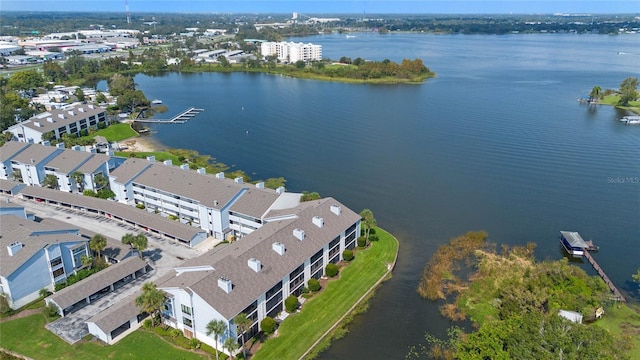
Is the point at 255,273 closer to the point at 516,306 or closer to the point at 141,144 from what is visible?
the point at 516,306

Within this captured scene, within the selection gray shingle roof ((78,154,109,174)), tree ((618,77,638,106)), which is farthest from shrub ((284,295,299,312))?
tree ((618,77,638,106))

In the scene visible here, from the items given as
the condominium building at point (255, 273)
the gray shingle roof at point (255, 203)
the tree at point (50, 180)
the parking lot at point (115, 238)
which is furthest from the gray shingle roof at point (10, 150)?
the condominium building at point (255, 273)

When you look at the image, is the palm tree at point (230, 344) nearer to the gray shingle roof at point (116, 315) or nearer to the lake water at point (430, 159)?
the lake water at point (430, 159)

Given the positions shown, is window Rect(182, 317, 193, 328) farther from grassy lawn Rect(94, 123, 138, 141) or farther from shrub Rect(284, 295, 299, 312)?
grassy lawn Rect(94, 123, 138, 141)

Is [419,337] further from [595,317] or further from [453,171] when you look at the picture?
[453,171]

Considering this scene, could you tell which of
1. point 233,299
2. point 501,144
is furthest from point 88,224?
point 501,144

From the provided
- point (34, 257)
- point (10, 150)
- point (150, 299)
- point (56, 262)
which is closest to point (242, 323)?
point (150, 299)
